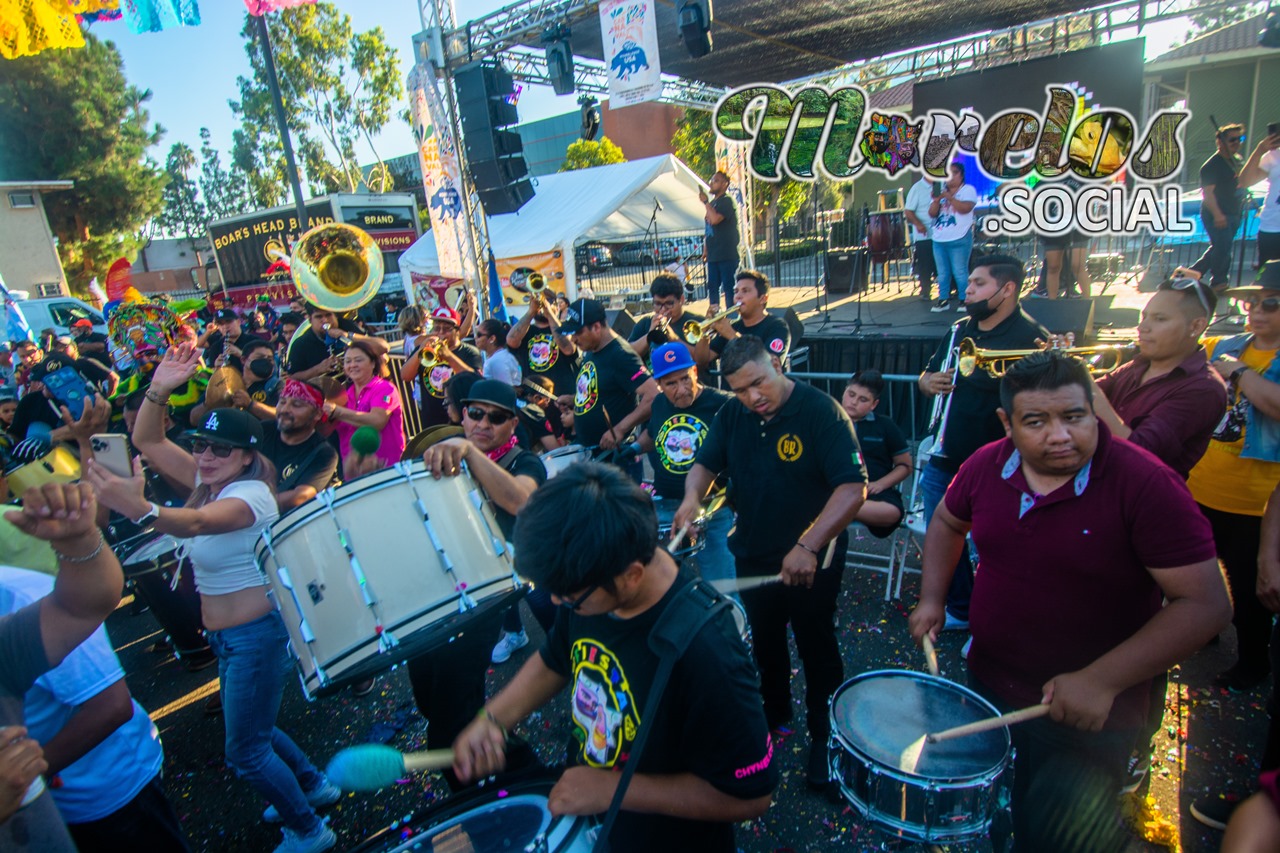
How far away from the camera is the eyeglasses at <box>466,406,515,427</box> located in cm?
319

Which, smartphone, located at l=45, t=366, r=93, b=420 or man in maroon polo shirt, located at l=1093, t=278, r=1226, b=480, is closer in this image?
man in maroon polo shirt, located at l=1093, t=278, r=1226, b=480

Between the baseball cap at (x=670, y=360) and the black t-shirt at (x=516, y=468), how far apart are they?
3.42 ft

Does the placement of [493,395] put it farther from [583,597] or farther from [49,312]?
[49,312]

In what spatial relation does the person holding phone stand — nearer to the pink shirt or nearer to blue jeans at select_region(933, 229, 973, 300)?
the pink shirt

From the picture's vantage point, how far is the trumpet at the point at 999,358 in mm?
3756

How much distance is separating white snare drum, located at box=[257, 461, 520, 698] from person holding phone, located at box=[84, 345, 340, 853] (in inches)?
16.5

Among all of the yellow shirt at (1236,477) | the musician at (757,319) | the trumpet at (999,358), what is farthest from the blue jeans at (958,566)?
the musician at (757,319)

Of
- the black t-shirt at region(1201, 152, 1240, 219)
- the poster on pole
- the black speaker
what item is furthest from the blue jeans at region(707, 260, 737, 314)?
the black t-shirt at region(1201, 152, 1240, 219)

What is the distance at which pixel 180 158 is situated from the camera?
52188mm

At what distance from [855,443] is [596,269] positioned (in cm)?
2066

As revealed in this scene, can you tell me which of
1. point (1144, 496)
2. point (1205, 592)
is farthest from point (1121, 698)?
point (1144, 496)

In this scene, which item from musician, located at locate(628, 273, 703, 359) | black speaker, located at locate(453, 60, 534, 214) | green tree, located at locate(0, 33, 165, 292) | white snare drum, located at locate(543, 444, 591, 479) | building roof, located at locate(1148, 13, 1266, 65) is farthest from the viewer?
green tree, located at locate(0, 33, 165, 292)

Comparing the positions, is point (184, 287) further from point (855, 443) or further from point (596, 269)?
point (855, 443)

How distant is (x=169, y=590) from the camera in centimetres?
456
